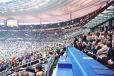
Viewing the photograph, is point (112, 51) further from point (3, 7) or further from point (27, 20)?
point (27, 20)

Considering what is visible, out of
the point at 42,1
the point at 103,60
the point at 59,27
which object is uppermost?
the point at 42,1

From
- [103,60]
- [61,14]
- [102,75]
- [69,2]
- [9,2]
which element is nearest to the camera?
[102,75]

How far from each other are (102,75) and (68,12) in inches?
1503

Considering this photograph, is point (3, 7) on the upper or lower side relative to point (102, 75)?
upper

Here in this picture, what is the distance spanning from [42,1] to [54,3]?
68.6 inches

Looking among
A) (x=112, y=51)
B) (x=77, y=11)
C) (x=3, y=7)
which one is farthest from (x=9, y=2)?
(x=112, y=51)

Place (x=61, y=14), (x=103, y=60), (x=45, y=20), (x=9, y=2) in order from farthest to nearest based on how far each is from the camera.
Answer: (x=45, y=20)
(x=61, y=14)
(x=9, y=2)
(x=103, y=60)

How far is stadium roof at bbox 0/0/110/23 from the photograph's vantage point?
35188 millimetres

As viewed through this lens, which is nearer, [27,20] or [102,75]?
[102,75]

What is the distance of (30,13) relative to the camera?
43594 mm

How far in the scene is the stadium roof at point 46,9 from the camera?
35.2 m

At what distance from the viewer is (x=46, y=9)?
1549 inches

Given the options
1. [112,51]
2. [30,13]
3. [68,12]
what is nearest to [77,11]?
[68,12]

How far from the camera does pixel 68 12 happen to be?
4022cm
